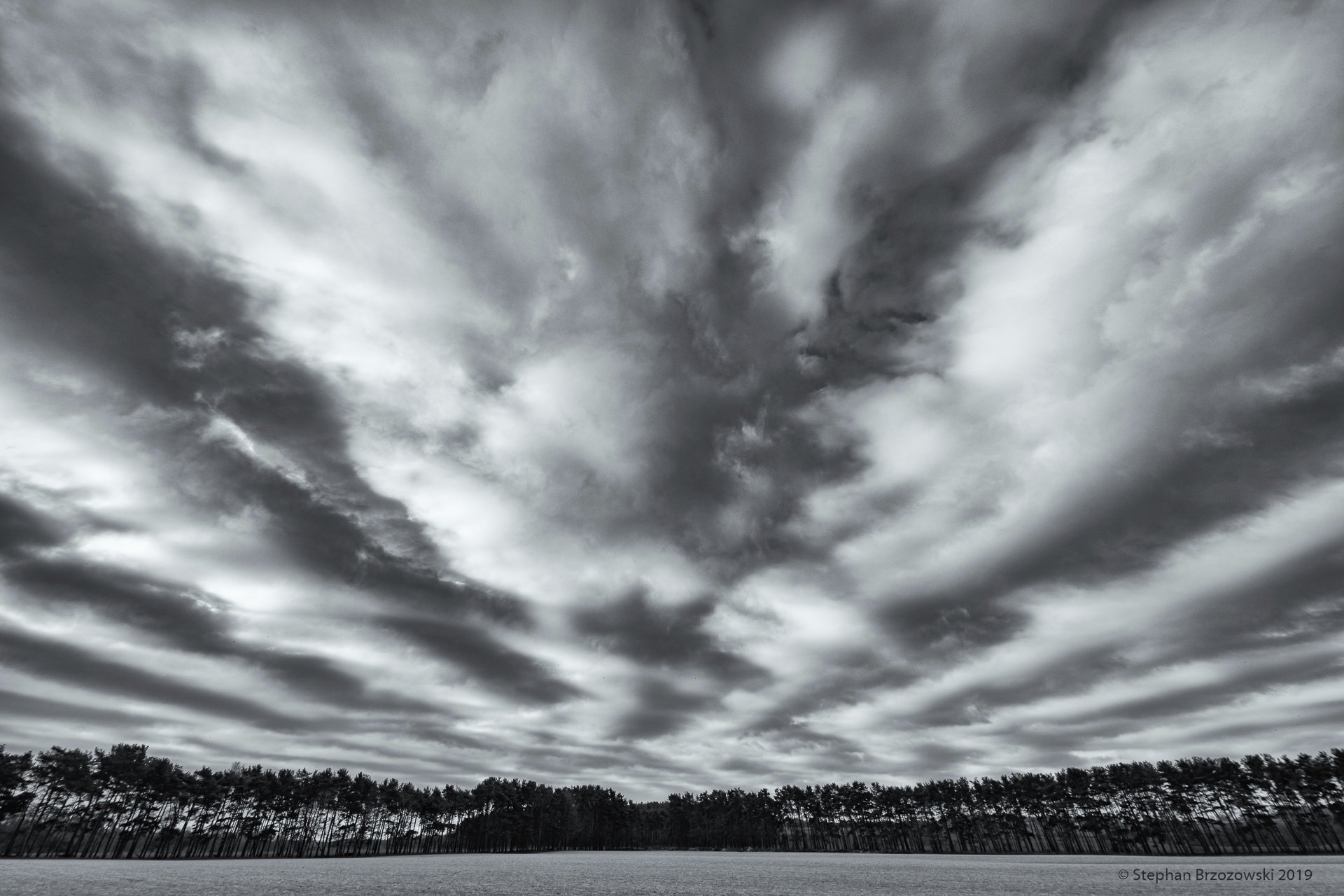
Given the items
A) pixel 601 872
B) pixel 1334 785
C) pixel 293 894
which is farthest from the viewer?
pixel 1334 785

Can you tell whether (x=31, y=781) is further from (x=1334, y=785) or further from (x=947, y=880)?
(x=1334, y=785)

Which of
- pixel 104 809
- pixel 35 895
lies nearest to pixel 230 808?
pixel 104 809

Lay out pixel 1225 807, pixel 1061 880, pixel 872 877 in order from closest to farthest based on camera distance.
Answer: pixel 1061 880 < pixel 872 877 < pixel 1225 807

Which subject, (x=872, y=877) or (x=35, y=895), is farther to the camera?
(x=872, y=877)

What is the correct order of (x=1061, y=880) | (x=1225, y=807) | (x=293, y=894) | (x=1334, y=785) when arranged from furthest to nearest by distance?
(x=1225, y=807) < (x=1334, y=785) < (x=1061, y=880) < (x=293, y=894)

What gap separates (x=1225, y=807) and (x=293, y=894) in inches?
11343

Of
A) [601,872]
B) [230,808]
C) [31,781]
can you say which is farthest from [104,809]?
[601,872]

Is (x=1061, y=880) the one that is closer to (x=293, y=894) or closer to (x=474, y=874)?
(x=474, y=874)

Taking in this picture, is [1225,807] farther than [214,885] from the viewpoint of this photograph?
Yes

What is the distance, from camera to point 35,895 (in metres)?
41.5

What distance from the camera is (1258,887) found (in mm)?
56531

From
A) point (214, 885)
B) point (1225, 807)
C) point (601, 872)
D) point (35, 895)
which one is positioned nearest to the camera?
point (35, 895)

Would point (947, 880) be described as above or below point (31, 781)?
below

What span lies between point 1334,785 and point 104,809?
386 metres
